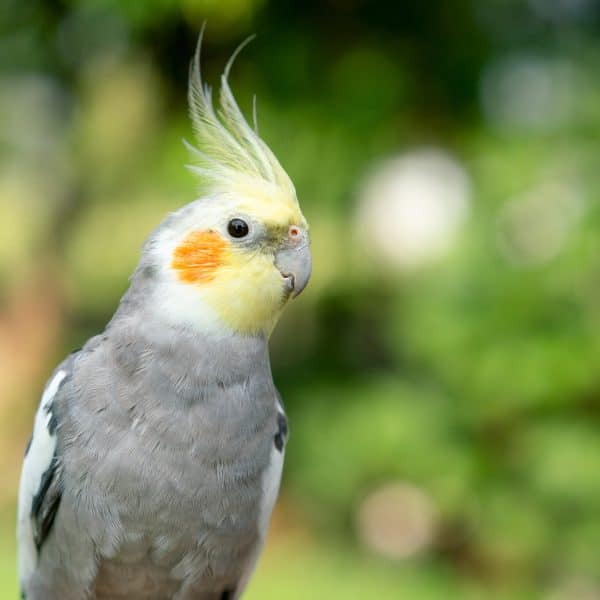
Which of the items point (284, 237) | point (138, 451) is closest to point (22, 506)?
point (138, 451)

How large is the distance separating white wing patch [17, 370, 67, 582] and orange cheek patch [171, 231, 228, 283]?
360 mm

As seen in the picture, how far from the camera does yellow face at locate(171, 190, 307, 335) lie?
70.1 inches

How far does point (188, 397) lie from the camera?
1.80 m

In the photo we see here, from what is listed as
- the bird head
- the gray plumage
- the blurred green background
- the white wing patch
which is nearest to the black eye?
the bird head

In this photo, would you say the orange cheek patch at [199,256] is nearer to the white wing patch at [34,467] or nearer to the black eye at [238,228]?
the black eye at [238,228]

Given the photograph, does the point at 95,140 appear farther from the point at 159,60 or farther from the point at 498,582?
the point at 498,582

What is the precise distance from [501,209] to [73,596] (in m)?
3.24

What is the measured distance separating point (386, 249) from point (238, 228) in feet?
11.6

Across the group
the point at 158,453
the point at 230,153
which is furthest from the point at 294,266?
the point at 158,453

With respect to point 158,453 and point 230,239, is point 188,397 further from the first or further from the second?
point 230,239

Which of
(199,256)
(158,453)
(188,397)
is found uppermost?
(199,256)

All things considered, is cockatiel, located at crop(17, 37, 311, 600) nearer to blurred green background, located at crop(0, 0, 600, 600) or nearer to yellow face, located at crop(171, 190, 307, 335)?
yellow face, located at crop(171, 190, 307, 335)

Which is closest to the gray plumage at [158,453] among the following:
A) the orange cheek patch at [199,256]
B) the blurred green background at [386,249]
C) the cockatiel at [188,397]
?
the cockatiel at [188,397]

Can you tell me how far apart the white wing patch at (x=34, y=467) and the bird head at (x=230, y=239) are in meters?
0.35
